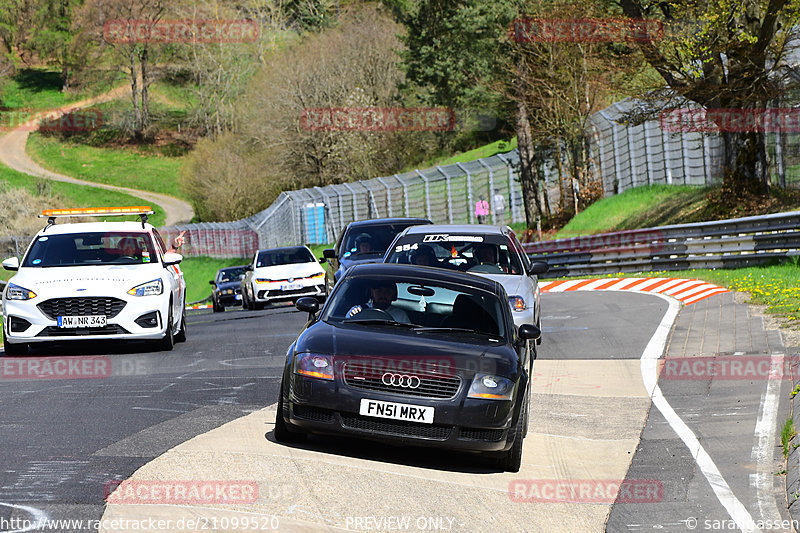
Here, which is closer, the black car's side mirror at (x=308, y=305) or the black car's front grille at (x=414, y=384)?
the black car's front grille at (x=414, y=384)

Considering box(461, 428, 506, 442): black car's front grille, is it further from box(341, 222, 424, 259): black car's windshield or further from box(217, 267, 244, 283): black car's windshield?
box(217, 267, 244, 283): black car's windshield

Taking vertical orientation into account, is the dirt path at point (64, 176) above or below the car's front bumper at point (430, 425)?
below

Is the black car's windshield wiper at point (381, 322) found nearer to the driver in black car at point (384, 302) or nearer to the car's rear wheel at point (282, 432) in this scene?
the driver in black car at point (384, 302)

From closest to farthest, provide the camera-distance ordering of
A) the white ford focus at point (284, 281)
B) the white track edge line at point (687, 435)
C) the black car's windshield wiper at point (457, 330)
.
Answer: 1. the white track edge line at point (687, 435)
2. the black car's windshield wiper at point (457, 330)
3. the white ford focus at point (284, 281)

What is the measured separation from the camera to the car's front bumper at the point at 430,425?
7750 mm

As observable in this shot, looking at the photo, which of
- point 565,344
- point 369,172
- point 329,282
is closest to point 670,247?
point 329,282

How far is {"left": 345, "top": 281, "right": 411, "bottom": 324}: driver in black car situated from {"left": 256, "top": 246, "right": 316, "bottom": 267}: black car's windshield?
19.2 m

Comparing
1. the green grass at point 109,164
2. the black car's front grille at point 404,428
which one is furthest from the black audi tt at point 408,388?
the green grass at point 109,164

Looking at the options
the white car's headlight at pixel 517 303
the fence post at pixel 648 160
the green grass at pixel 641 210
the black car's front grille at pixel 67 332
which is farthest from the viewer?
the fence post at pixel 648 160

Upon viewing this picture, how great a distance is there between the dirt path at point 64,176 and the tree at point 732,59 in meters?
60.1

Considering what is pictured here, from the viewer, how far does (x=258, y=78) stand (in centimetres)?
8000

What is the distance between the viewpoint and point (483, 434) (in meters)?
7.78

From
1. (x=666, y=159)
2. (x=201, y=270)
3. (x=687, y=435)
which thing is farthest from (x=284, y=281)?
(x=201, y=270)

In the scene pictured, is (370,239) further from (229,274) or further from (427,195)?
(427,195)
